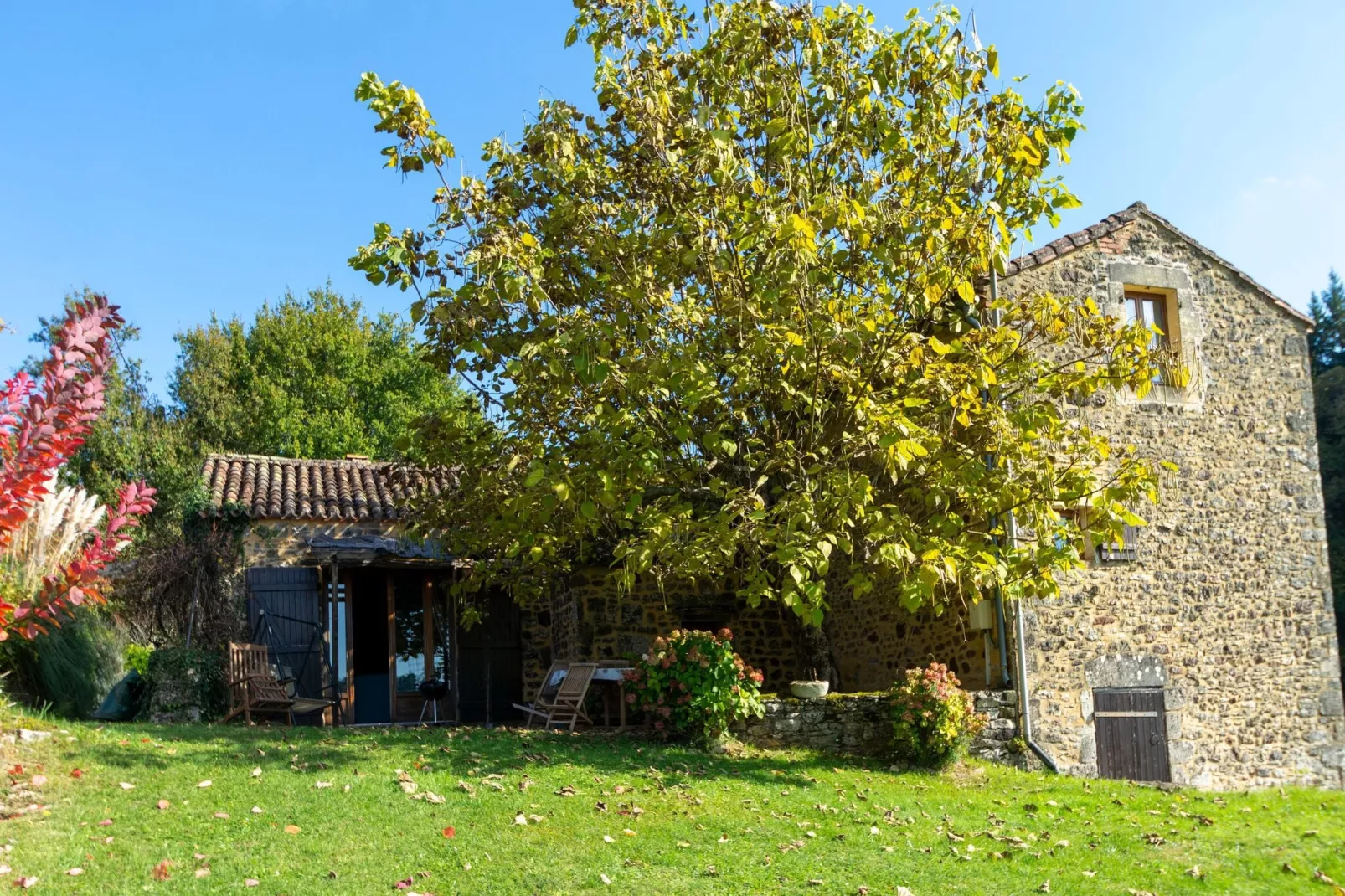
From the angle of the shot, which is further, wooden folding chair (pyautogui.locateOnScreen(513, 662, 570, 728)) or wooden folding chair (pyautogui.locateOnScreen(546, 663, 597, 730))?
wooden folding chair (pyautogui.locateOnScreen(513, 662, 570, 728))

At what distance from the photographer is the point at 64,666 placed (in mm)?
9500

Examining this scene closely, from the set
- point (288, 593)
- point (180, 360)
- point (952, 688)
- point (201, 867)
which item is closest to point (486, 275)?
point (201, 867)

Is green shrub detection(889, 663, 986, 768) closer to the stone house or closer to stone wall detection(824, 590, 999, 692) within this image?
the stone house

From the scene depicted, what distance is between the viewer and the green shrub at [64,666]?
9.29m

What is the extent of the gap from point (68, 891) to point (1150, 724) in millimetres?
10429

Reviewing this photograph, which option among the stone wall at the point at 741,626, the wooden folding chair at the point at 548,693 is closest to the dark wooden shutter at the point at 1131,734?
the stone wall at the point at 741,626

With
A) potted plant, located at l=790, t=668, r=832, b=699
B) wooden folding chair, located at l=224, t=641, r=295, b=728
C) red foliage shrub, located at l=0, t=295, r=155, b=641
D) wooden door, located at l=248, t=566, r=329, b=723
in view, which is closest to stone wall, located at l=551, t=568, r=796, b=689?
potted plant, located at l=790, t=668, r=832, b=699

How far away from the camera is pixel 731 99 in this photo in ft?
30.9

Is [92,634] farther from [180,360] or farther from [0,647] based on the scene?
[180,360]

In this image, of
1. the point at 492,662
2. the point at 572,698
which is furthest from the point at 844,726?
the point at 492,662

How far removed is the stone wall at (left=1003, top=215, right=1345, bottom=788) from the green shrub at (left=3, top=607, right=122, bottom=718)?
9217 mm

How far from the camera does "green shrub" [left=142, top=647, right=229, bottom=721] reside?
37.0 feet

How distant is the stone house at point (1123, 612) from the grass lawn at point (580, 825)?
72.0 inches

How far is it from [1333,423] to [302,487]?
76.4ft
